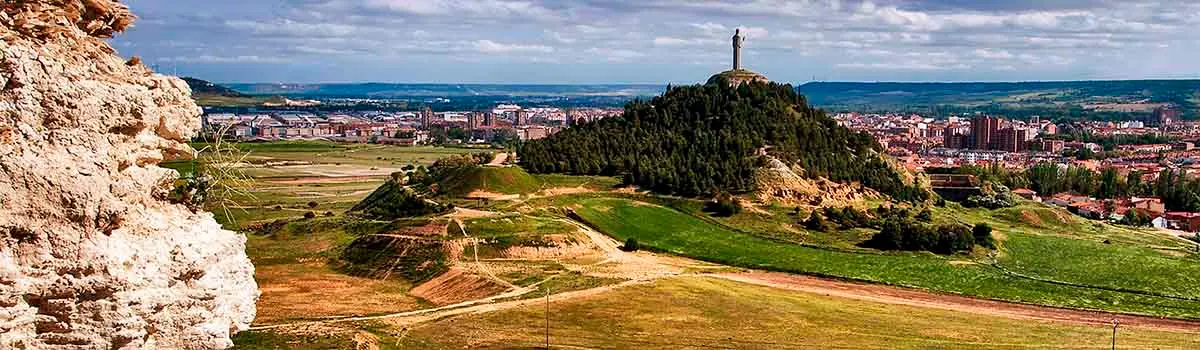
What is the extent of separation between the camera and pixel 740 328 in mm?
40125

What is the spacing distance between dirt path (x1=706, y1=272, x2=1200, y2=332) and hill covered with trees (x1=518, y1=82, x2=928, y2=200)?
2237cm

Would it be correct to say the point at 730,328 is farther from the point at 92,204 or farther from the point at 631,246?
the point at 92,204

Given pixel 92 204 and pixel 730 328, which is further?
pixel 730 328

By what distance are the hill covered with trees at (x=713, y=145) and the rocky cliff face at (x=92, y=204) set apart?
218 ft

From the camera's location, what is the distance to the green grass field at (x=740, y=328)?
122ft

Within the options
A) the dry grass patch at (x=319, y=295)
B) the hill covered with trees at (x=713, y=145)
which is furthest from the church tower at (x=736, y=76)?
the dry grass patch at (x=319, y=295)

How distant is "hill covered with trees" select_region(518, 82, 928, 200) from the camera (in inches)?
3123

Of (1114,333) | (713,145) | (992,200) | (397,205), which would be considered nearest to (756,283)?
(1114,333)

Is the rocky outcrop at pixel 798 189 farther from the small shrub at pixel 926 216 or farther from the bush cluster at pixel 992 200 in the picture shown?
the bush cluster at pixel 992 200

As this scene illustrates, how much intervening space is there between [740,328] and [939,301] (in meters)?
14.3

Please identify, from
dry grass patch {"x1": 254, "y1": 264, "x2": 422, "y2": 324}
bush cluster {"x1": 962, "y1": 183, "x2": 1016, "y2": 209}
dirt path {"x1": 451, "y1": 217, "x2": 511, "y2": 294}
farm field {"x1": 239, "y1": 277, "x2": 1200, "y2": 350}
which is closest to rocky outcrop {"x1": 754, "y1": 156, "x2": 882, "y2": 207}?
bush cluster {"x1": 962, "y1": 183, "x2": 1016, "y2": 209}

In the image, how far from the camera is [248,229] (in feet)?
225

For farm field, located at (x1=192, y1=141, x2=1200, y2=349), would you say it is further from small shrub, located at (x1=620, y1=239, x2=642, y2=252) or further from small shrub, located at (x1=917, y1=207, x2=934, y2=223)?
small shrub, located at (x1=917, y1=207, x2=934, y2=223)

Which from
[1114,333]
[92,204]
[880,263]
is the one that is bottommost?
[880,263]
